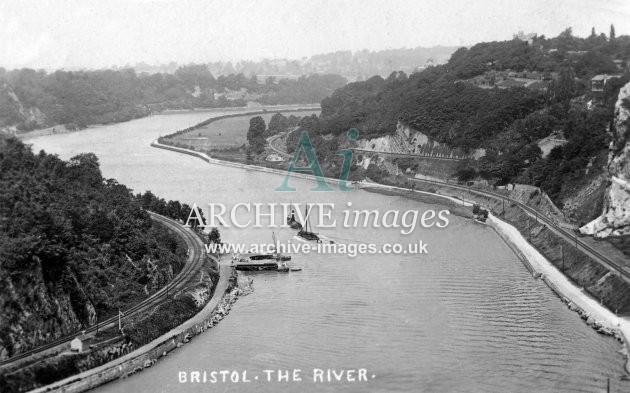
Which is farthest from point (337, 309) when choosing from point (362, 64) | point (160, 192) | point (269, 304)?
point (362, 64)

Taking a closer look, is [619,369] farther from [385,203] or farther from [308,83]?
[308,83]

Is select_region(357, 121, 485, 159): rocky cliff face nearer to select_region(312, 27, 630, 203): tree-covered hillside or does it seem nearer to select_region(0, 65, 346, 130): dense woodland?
select_region(312, 27, 630, 203): tree-covered hillside

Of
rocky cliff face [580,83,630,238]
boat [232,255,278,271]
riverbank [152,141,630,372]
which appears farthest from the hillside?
boat [232,255,278,271]

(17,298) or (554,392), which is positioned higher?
(17,298)

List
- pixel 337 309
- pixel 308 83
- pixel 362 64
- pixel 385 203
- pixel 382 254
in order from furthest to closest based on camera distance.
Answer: pixel 362 64
pixel 308 83
pixel 385 203
pixel 382 254
pixel 337 309

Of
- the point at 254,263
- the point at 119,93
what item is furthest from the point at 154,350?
the point at 119,93

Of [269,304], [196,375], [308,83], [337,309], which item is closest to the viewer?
[196,375]
